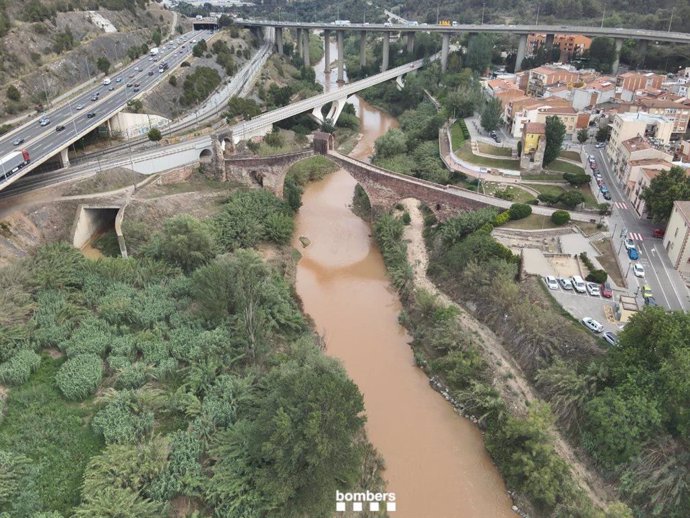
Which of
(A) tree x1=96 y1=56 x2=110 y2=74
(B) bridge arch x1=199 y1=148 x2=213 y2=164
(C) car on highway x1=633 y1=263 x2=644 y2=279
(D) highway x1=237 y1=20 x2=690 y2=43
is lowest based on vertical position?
(C) car on highway x1=633 y1=263 x2=644 y2=279

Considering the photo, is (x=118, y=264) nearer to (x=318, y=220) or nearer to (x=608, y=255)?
(x=318, y=220)

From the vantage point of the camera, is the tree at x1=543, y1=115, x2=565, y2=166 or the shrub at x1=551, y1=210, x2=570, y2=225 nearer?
the shrub at x1=551, y1=210, x2=570, y2=225

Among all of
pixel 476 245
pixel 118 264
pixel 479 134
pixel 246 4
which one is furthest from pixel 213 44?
pixel 246 4

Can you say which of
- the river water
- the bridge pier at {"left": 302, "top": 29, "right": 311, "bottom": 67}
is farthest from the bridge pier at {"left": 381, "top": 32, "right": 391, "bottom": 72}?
the river water

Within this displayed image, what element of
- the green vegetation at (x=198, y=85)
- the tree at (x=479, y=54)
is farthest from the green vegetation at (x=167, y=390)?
the tree at (x=479, y=54)

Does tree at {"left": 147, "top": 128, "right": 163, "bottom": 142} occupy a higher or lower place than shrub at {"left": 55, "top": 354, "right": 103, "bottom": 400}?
higher

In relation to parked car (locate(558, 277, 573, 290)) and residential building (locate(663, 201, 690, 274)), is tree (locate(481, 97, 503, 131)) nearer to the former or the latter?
residential building (locate(663, 201, 690, 274))
